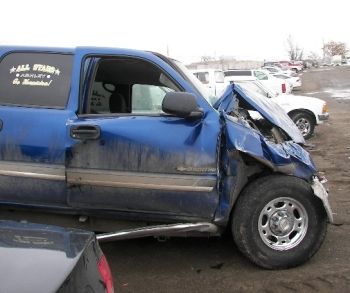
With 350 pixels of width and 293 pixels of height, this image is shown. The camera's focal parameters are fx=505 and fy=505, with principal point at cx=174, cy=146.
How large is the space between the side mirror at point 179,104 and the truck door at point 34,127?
85 centimetres

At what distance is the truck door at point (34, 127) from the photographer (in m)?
4.19

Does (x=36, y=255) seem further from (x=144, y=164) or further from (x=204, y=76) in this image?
(x=204, y=76)

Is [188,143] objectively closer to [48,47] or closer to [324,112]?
[48,47]

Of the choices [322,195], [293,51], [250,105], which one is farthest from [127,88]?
[293,51]

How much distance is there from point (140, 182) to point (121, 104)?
963 mm

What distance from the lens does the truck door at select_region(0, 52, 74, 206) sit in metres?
4.19

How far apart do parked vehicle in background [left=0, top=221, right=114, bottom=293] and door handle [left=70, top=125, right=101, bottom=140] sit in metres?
1.61

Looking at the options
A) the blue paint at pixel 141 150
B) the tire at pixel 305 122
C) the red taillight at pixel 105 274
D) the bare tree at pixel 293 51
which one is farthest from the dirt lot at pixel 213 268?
the bare tree at pixel 293 51

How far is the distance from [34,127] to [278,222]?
7.31 ft

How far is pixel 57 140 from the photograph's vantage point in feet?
13.7

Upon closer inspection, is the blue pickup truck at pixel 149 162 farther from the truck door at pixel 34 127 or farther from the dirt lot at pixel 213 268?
the dirt lot at pixel 213 268

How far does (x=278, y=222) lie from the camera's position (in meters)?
4.36

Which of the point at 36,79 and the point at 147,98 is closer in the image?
the point at 36,79

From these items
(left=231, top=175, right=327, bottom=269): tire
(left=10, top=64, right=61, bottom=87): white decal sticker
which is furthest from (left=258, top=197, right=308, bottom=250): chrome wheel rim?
(left=10, top=64, right=61, bottom=87): white decal sticker
